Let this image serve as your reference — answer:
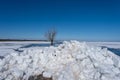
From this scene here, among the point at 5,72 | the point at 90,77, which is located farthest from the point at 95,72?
the point at 5,72

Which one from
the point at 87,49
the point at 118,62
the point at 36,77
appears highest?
the point at 87,49

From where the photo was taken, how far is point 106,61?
8.00m

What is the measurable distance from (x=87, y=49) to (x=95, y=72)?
78.6 inches

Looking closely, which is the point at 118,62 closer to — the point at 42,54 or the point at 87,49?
the point at 87,49

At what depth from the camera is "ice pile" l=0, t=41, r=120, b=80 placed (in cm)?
702

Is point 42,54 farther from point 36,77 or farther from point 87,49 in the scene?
point 87,49

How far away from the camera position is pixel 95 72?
6.87 meters

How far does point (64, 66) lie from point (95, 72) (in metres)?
1.83

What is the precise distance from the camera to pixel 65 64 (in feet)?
27.3

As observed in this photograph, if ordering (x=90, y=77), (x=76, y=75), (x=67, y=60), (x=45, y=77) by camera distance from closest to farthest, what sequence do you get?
(x=90, y=77) → (x=76, y=75) → (x=45, y=77) → (x=67, y=60)

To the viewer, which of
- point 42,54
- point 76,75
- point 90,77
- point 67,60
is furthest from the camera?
point 42,54

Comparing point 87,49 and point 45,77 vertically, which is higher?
point 87,49

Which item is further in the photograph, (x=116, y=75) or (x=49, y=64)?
(x=49, y=64)

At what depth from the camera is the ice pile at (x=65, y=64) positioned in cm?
702
